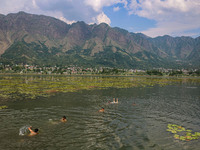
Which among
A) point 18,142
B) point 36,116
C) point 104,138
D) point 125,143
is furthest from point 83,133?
point 36,116

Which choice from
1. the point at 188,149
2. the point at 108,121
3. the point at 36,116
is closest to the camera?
the point at 188,149

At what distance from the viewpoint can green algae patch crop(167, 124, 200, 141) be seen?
19859mm

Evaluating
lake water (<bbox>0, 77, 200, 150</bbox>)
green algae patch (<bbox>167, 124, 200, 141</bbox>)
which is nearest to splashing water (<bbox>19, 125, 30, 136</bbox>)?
lake water (<bbox>0, 77, 200, 150</bbox>)

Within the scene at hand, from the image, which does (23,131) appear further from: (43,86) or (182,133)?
(43,86)

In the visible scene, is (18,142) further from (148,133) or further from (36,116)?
(148,133)

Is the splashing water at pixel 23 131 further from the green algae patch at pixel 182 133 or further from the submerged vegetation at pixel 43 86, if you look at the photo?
the submerged vegetation at pixel 43 86

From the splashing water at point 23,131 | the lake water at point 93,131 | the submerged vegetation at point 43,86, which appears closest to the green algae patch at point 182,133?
the lake water at point 93,131

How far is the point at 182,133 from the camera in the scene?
71.1ft

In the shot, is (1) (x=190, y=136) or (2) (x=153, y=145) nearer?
(2) (x=153, y=145)

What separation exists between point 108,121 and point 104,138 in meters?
6.83

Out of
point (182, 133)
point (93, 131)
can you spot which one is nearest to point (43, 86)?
point (93, 131)

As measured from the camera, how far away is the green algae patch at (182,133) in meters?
19.9

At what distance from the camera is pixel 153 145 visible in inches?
711

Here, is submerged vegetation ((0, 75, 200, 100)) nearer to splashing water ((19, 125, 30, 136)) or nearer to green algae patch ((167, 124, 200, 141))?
splashing water ((19, 125, 30, 136))
